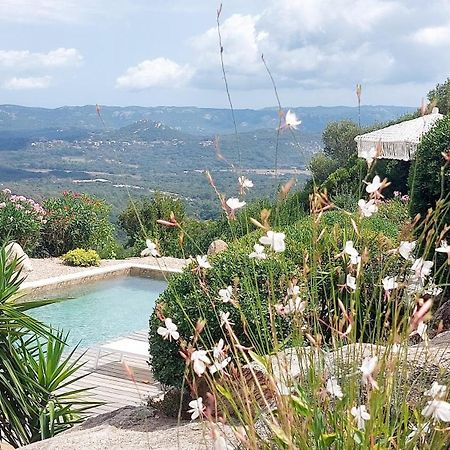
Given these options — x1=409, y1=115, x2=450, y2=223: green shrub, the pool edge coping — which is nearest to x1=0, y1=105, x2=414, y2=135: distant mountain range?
the pool edge coping

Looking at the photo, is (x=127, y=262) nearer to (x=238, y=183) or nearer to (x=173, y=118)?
(x=238, y=183)

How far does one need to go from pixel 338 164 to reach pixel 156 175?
18.7 meters

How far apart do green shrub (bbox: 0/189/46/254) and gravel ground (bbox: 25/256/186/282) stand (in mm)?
387

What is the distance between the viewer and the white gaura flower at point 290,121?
6.94ft

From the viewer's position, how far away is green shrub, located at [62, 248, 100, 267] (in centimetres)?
1329

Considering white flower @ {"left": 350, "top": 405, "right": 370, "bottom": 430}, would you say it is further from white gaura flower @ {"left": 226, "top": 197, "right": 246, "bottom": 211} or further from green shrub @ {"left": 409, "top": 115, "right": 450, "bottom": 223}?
green shrub @ {"left": 409, "top": 115, "right": 450, "bottom": 223}

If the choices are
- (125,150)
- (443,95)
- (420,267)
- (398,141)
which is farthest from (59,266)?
(443,95)

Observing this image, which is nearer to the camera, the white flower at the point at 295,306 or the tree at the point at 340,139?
the white flower at the point at 295,306

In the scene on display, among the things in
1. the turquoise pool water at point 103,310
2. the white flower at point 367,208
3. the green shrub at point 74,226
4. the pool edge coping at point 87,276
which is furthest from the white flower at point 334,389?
the green shrub at point 74,226

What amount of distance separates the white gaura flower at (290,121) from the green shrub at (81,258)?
1147 cm

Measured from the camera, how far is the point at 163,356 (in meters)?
4.38

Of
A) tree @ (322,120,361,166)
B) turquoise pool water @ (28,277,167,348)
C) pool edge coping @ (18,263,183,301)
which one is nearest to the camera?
turquoise pool water @ (28,277,167,348)

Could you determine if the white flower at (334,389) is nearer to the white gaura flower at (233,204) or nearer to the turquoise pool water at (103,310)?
the white gaura flower at (233,204)

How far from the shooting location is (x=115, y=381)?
686 cm
